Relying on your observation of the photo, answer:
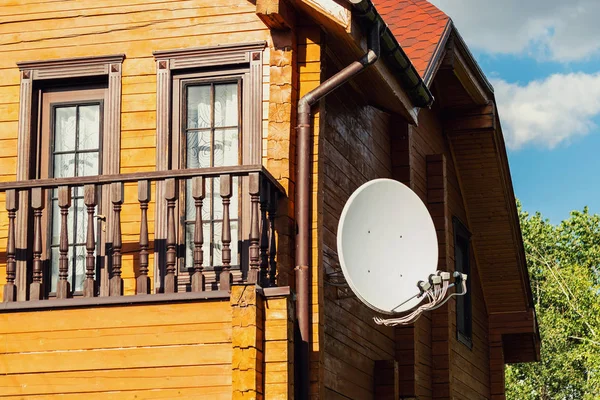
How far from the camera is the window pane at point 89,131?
10633mm

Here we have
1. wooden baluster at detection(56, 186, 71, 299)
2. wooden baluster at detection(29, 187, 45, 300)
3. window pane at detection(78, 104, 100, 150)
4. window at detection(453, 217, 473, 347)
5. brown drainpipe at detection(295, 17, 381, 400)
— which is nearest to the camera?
wooden baluster at detection(56, 186, 71, 299)

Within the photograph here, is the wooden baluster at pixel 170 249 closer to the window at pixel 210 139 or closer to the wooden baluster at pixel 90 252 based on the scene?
the wooden baluster at pixel 90 252

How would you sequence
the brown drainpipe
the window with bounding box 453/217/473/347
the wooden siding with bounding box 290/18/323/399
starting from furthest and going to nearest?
the window with bounding box 453/217/473/347, the wooden siding with bounding box 290/18/323/399, the brown drainpipe

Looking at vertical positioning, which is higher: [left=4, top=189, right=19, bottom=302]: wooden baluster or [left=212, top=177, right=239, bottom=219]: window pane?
[left=212, top=177, right=239, bottom=219]: window pane

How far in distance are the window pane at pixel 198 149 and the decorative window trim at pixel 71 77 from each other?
65cm

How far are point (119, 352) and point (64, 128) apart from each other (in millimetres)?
2720

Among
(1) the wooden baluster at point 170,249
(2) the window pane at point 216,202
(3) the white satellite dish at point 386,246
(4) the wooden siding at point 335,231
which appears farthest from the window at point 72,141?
(3) the white satellite dish at point 386,246

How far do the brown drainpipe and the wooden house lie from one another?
15 mm

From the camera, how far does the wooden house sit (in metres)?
8.76

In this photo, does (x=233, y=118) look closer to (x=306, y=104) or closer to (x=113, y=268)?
(x=306, y=104)

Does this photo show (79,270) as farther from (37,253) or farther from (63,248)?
(63,248)

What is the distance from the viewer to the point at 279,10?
377 inches

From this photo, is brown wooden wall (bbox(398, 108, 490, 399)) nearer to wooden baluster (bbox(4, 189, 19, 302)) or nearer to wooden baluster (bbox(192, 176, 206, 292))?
wooden baluster (bbox(192, 176, 206, 292))

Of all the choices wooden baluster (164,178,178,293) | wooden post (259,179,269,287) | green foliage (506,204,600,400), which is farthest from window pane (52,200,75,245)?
green foliage (506,204,600,400)
